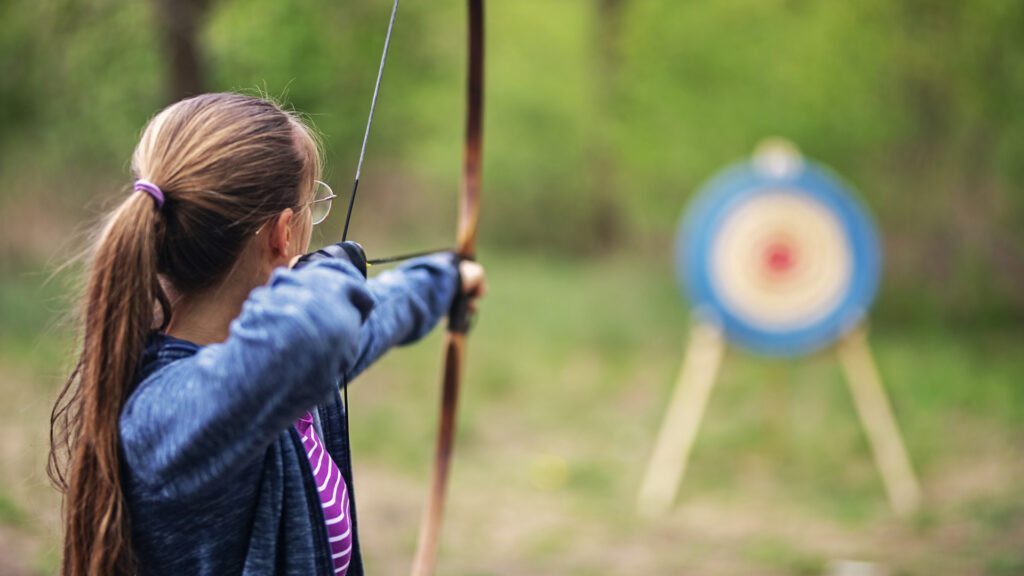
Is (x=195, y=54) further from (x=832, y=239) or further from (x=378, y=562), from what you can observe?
(x=832, y=239)

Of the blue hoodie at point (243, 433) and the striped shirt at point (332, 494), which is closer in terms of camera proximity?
the blue hoodie at point (243, 433)

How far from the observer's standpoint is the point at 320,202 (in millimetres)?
940

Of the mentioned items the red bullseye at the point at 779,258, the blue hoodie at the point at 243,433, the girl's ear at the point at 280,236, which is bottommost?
the blue hoodie at the point at 243,433

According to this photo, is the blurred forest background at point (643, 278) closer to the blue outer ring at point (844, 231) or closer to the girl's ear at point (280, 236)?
the girl's ear at point (280, 236)

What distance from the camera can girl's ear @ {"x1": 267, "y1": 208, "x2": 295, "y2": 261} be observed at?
2.66 ft

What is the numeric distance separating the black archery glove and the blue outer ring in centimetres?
318

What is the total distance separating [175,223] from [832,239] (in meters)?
3.50

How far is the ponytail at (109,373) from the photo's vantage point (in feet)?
2.35

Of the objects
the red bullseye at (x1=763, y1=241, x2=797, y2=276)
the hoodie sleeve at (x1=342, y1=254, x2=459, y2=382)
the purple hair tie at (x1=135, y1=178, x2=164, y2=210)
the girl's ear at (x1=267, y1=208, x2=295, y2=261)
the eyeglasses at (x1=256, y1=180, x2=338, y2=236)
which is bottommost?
the purple hair tie at (x1=135, y1=178, x2=164, y2=210)

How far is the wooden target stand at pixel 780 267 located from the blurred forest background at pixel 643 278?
0.35 meters

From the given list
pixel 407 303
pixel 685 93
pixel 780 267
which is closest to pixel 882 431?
pixel 780 267

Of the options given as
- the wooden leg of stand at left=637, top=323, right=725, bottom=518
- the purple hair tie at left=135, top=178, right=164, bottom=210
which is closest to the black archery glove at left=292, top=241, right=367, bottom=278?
the purple hair tie at left=135, top=178, right=164, bottom=210

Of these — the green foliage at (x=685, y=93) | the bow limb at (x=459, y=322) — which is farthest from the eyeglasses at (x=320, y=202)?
the green foliage at (x=685, y=93)

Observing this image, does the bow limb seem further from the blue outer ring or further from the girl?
the blue outer ring
